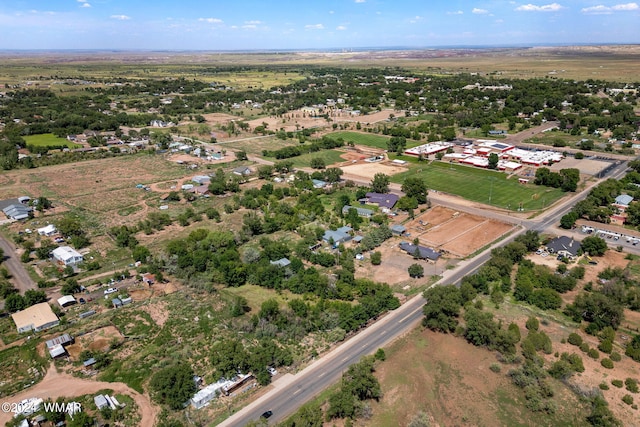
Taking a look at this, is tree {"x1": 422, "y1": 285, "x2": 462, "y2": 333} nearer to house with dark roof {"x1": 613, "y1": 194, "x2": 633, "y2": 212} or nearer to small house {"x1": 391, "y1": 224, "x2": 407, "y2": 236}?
small house {"x1": 391, "y1": 224, "x2": 407, "y2": 236}

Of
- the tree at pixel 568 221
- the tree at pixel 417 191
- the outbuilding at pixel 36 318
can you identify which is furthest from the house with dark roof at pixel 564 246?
the outbuilding at pixel 36 318

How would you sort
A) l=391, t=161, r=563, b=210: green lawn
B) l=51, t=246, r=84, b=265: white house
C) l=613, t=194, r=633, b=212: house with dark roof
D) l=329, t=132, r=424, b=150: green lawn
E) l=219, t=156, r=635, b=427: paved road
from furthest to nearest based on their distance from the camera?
l=329, t=132, r=424, b=150: green lawn < l=391, t=161, r=563, b=210: green lawn < l=613, t=194, r=633, b=212: house with dark roof < l=51, t=246, r=84, b=265: white house < l=219, t=156, r=635, b=427: paved road

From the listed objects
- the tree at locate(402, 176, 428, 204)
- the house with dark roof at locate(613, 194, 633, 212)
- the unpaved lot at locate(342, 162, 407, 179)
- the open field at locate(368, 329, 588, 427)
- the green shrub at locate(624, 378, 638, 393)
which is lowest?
the unpaved lot at locate(342, 162, 407, 179)

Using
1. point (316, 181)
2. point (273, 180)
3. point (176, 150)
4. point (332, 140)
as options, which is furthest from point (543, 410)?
point (176, 150)

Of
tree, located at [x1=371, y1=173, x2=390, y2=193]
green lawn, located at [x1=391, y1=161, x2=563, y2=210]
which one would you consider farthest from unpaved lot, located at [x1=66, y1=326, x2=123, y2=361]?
green lawn, located at [x1=391, y1=161, x2=563, y2=210]

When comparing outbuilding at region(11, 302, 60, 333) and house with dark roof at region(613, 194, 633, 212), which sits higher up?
house with dark roof at region(613, 194, 633, 212)

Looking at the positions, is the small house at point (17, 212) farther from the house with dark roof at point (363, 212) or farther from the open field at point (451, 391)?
the open field at point (451, 391)

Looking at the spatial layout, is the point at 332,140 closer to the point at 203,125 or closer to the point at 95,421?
the point at 203,125
